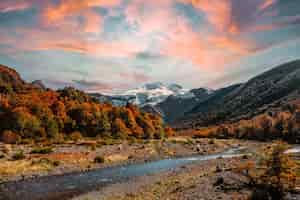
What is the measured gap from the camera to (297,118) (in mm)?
145750

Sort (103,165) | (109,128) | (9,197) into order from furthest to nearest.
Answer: (109,128) → (103,165) → (9,197)

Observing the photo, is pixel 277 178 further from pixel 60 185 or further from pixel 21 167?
pixel 21 167

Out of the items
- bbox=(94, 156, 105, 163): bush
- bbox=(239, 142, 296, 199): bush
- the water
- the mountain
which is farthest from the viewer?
the mountain

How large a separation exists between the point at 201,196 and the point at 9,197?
20.0 metres

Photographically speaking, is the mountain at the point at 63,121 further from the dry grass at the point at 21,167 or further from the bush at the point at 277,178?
the bush at the point at 277,178

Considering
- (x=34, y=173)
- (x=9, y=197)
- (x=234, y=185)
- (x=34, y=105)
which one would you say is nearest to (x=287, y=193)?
(x=234, y=185)

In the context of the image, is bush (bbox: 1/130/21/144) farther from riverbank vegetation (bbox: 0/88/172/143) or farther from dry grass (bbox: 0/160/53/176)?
dry grass (bbox: 0/160/53/176)

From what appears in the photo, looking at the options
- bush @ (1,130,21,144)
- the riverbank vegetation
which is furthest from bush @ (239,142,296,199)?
the riverbank vegetation

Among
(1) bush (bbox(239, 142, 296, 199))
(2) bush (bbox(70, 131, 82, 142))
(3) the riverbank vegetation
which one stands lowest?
(1) bush (bbox(239, 142, 296, 199))

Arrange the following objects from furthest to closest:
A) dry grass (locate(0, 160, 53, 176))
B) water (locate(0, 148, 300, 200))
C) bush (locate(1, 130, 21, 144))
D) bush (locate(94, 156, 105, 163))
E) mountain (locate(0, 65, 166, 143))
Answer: mountain (locate(0, 65, 166, 143)) → bush (locate(1, 130, 21, 144)) → bush (locate(94, 156, 105, 163)) → dry grass (locate(0, 160, 53, 176)) → water (locate(0, 148, 300, 200))

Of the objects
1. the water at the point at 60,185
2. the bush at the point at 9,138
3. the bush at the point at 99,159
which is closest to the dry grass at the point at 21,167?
the water at the point at 60,185

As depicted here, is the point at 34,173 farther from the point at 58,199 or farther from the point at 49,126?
the point at 49,126

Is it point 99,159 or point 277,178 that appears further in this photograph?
point 99,159

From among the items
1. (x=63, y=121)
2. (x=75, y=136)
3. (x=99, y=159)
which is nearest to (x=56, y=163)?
(x=99, y=159)
